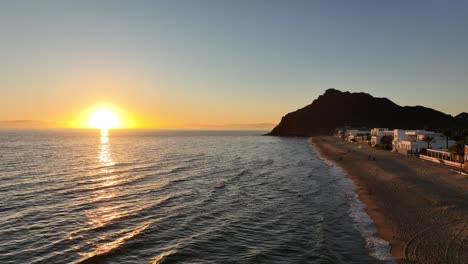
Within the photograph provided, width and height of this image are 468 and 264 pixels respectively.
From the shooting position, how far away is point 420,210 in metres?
32.0

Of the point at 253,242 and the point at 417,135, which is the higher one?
the point at 417,135

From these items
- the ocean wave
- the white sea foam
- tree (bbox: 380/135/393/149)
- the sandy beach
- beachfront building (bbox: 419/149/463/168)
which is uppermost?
tree (bbox: 380/135/393/149)

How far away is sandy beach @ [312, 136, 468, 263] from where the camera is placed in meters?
21.9

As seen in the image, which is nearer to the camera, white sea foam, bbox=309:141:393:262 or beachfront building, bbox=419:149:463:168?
white sea foam, bbox=309:141:393:262

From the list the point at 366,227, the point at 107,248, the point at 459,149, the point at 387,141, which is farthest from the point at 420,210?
the point at 387,141

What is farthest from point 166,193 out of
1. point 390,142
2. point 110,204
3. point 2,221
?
point 390,142

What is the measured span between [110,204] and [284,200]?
1738 centimetres

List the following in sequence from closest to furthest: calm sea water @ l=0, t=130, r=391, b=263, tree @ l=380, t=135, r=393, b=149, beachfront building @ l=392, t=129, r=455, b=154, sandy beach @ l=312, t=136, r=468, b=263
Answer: sandy beach @ l=312, t=136, r=468, b=263, calm sea water @ l=0, t=130, r=391, b=263, beachfront building @ l=392, t=129, r=455, b=154, tree @ l=380, t=135, r=393, b=149

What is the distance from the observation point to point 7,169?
204 ft

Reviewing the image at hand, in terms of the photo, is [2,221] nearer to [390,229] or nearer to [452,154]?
[390,229]

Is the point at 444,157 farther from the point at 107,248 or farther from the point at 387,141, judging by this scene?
the point at 107,248

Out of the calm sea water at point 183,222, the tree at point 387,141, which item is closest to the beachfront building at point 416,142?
the tree at point 387,141

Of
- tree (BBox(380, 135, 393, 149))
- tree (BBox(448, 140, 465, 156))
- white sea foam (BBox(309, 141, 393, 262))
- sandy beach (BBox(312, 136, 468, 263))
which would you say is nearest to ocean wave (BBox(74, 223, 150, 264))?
white sea foam (BBox(309, 141, 393, 262))

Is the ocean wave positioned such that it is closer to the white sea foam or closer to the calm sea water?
the calm sea water
